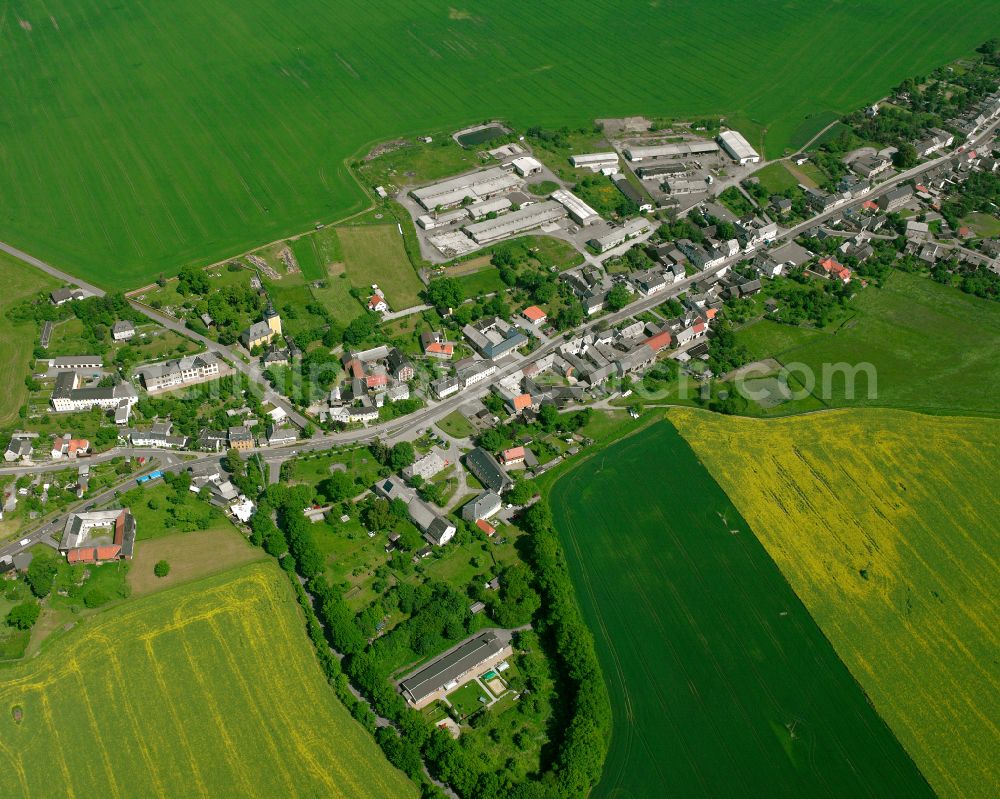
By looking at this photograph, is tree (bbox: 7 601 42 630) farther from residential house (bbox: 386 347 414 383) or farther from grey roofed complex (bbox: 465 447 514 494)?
residential house (bbox: 386 347 414 383)

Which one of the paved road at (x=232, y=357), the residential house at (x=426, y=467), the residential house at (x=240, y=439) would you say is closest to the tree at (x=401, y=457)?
the residential house at (x=426, y=467)

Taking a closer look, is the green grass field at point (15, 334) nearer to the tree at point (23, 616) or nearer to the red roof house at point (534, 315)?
the tree at point (23, 616)

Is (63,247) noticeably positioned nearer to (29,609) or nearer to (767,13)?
(29,609)

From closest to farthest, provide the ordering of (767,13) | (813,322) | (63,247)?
(813,322) < (63,247) < (767,13)

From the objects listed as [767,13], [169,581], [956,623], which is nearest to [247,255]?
[169,581]

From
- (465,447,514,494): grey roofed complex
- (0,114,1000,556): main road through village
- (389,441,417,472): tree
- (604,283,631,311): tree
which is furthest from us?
(604,283,631,311): tree

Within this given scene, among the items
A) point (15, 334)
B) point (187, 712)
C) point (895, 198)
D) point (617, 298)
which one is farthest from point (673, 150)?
point (187, 712)

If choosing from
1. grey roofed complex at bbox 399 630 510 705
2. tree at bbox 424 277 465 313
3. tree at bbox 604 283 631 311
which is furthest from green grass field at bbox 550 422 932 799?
tree at bbox 424 277 465 313
